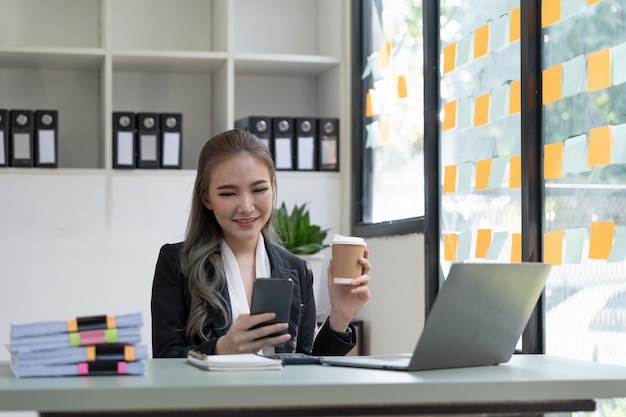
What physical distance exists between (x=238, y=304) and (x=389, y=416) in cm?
95

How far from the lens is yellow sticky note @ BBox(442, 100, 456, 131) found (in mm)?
3771

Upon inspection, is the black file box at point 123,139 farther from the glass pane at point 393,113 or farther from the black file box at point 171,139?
the glass pane at point 393,113

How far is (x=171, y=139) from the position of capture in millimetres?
4562

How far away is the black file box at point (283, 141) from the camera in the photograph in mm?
4672

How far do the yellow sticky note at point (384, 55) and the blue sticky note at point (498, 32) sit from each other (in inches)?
Result: 40.9

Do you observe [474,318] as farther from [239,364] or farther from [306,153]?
[306,153]

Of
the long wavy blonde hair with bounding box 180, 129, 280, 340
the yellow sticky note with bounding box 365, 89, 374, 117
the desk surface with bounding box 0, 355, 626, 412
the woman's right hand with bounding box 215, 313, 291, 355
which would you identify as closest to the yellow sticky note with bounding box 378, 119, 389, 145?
the yellow sticky note with bounding box 365, 89, 374, 117

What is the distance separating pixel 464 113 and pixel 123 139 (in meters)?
1.65

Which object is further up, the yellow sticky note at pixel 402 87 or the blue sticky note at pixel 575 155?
the yellow sticky note at pixel 402 87

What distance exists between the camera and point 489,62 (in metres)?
3.46

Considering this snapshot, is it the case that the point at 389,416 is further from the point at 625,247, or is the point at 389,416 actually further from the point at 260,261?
the point at 625,247

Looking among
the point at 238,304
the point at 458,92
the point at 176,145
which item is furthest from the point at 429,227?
the point at 238,304

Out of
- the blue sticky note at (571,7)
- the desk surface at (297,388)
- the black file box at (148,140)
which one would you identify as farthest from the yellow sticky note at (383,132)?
the desk surface at (297,388)

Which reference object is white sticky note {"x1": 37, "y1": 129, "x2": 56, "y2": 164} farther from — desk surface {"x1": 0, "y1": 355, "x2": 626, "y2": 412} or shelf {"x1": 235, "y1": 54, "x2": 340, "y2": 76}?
desk surface {"x1": 0, "y1": 355, "x2": 626, "y2": 412}
